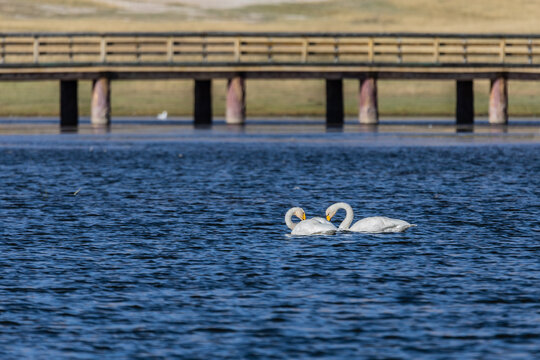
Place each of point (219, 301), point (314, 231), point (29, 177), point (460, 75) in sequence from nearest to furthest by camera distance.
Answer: point (219, 301) < point (314, 231) < point (29, 177) < point (460, 75)

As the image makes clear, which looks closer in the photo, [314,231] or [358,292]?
[358,292]

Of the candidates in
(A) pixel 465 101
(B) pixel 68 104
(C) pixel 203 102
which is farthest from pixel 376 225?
(A) pixel 465 101

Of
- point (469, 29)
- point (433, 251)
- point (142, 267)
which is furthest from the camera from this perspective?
point (469, 29)

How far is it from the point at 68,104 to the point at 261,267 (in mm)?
43642

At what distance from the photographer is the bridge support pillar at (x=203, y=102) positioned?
61406mm

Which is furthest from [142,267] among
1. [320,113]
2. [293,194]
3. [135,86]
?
[135,86]

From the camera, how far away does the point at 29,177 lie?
32.4 metres

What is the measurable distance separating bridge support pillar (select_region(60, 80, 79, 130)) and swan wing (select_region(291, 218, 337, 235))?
39.4 metres

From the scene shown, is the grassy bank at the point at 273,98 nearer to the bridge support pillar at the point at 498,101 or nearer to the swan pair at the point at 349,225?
the bridge support pillar at the point at 498,101

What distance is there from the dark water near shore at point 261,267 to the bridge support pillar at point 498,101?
24.1 meters

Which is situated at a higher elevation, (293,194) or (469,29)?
(469,29)

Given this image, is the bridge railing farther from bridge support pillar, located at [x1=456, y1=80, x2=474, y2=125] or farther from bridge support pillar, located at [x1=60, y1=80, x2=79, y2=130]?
bridge support pillar, located at [x1=456, y1=80, x2=474, y2=125]

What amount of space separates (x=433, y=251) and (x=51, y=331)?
698 cm

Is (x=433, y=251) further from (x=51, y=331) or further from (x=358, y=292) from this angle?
(x=51, y=331)
